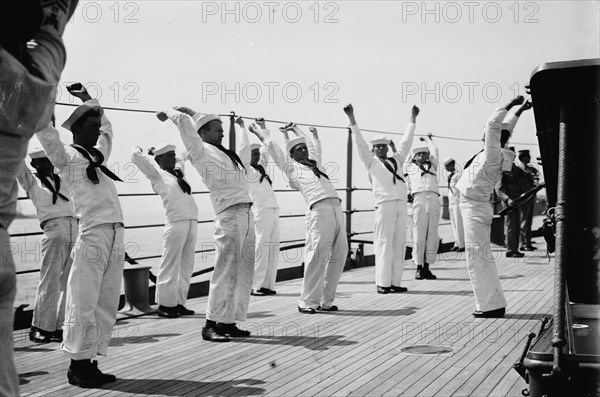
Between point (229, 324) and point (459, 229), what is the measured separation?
9.90 metres

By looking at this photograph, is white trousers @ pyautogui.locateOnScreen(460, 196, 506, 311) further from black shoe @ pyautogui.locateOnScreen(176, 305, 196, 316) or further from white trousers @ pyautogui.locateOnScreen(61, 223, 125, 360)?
white trousers @ pyautogui.locateOnScreen(61, 223, 125, 360)

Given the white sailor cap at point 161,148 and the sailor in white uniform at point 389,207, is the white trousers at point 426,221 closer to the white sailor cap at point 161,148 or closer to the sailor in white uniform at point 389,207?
the sailor in white uniform at point 389,207

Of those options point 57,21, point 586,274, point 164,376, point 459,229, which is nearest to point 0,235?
point 57,21

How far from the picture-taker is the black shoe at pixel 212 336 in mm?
6379

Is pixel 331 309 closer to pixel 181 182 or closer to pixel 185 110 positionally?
pixel 181 182

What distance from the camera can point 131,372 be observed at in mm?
5258

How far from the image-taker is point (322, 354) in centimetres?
573

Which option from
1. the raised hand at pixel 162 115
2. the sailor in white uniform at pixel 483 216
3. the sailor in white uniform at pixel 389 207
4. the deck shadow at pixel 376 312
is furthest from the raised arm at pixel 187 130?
the sailor in white uniform at pixel 389 207

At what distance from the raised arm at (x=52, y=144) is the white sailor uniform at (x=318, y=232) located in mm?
3394

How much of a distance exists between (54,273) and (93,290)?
2020mm

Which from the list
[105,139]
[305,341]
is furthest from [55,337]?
[305,341]

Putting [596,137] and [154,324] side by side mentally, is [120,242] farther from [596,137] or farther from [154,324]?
[596,137]

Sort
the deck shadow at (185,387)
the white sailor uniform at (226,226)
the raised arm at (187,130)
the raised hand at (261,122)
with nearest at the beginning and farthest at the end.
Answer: the deck shadow at (185,387)
the raised arm at (187,130)
the white sailor uniform at (226,226)
the raised hand at (261,122)

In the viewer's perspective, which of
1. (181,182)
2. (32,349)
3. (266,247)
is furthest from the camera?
(266,247)
